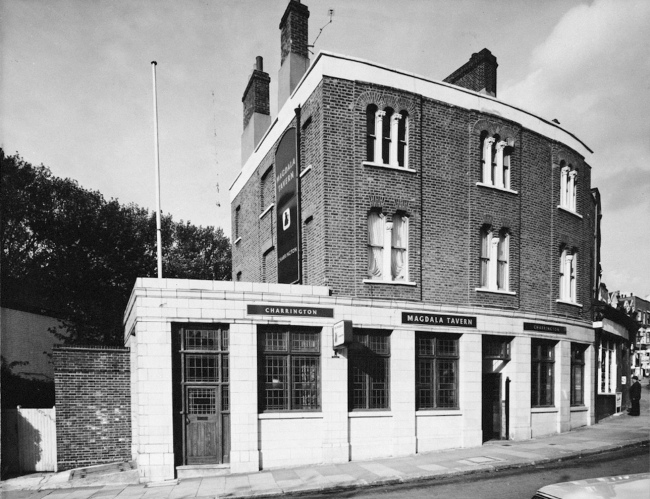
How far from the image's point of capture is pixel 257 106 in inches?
928

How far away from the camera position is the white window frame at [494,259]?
56.4ft

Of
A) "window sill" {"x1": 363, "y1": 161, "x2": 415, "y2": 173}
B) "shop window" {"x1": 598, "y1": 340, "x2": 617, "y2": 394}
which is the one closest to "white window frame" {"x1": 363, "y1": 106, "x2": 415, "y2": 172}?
"window sill" {"x1": 363, "y1": 161, "x2": 415, "y2": 173}

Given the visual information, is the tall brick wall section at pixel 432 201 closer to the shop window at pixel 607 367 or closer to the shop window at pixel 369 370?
the shop window at pixel 369 370

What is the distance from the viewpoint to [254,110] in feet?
77.4

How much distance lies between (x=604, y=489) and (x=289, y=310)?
9.26 metres

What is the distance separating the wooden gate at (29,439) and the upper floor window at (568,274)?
63.4 feet

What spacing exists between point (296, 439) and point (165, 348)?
438cm

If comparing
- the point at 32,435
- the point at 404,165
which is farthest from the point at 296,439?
the point at 404,165

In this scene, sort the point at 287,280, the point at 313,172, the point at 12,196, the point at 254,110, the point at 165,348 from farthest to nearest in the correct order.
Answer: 1. the point at 12,196
2. the point at 254,110
3. the point at 287,280
4. the point at 313,172
5. the point at 165,348

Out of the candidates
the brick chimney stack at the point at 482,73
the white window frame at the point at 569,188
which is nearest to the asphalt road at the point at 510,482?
the white window frame at the point at 569,188

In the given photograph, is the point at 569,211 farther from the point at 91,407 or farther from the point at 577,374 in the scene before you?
the point at 91,407

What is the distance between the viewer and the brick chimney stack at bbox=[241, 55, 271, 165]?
23.4m

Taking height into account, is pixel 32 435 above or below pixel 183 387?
below

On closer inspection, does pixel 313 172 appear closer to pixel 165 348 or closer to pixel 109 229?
pixel 165 348
